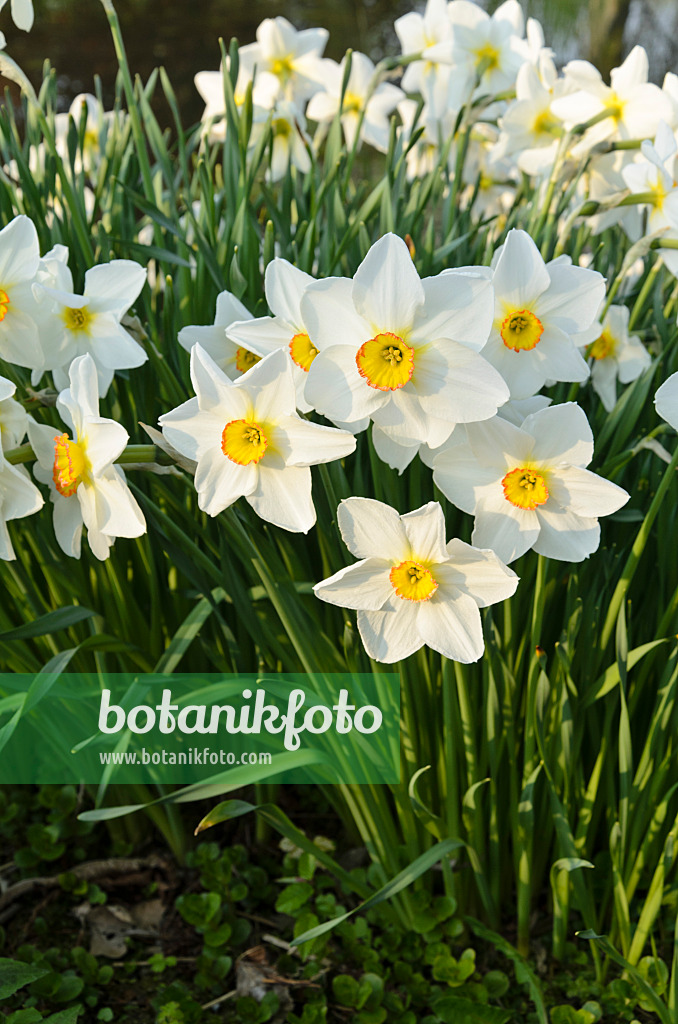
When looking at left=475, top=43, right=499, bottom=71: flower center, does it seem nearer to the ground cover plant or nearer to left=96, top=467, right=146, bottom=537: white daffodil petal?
the ground cover plant

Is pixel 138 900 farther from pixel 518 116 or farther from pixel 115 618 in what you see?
pixel 518 116

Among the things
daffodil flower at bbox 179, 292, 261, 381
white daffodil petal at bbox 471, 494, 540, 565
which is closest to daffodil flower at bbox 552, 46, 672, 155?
daffodil flower at bbox 179, 292, 261, 381

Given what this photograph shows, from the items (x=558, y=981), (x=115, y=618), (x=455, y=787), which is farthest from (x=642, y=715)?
(x=115, y=618)

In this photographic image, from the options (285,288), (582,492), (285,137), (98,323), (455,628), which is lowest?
(455,628)

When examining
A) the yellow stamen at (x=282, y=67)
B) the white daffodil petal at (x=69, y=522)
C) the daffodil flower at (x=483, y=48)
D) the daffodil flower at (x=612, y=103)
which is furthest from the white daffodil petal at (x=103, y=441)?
the yellow stamen at (x=282, y=67)

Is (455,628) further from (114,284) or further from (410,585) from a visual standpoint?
(114,284)

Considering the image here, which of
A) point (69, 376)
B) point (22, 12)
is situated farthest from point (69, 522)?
point (22, 12)

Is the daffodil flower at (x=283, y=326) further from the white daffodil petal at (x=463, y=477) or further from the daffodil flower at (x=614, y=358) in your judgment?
the daffodil flower at (x=614, y=358)
